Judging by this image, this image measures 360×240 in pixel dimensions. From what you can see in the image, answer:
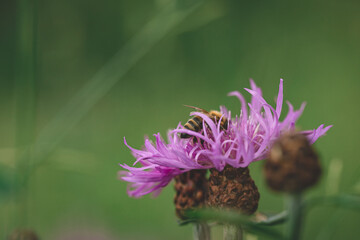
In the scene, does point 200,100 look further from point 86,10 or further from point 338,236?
point 86,10

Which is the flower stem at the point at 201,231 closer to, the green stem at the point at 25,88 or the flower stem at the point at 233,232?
the flower stem at the point at 233,232

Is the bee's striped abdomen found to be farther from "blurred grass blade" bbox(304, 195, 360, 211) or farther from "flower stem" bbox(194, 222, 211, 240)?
"blurred grass blade" bbox(304, 195, 360, 211)

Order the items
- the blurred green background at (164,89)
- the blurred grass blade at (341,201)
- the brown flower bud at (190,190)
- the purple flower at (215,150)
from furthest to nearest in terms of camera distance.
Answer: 1. the blurred green background at (164,89)
2. the brown flower bud at (190,190)
3. the purple flower at (215,150)
4. the blurred grass blade at (341,201)

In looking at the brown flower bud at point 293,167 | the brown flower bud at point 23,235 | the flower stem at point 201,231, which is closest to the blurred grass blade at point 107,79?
the brown flower bud at point 23,235

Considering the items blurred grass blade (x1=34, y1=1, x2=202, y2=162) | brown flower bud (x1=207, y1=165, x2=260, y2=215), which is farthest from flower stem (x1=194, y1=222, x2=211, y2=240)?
blurred grass blade (x1=34, y1=1, x2=202, y2=162)

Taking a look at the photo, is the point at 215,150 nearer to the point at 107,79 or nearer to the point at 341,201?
the point at 341,201
